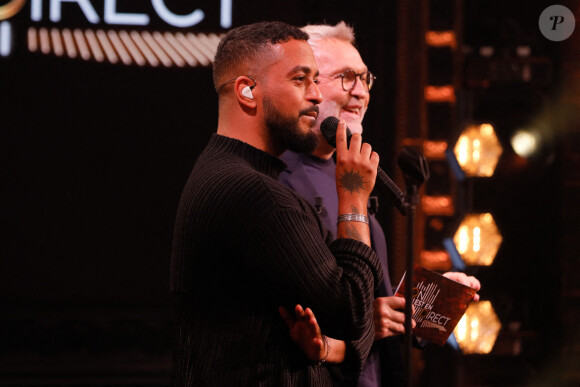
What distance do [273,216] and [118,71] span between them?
2.81 m

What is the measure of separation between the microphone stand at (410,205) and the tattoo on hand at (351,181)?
5.3 inches

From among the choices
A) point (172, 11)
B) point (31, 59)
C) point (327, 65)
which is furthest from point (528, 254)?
point (31, 59)

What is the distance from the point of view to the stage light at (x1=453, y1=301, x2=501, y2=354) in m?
3.15

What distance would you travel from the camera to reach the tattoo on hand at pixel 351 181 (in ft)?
4.73

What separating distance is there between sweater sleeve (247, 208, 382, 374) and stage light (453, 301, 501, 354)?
1947 millimetres

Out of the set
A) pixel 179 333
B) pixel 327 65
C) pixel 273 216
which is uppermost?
pixel 327 65

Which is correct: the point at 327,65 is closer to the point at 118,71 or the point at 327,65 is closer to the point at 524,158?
the point at 524,158

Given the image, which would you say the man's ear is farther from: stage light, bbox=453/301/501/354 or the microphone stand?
stage light, bbox=453/301/501/354

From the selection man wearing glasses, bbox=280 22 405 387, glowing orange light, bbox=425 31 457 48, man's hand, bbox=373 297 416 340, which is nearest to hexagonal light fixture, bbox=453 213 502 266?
glowing orange light, bbox=425 31 457 48

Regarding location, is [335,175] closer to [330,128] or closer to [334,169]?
[330,128]

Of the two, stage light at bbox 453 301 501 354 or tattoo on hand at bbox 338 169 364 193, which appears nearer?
tattoo on hand at bbox 338 169 364 193

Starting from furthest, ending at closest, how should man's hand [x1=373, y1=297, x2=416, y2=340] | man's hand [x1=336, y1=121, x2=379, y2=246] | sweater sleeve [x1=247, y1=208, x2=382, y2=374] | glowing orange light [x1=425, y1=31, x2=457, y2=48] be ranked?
glowing orange light [x1=425, y1=31, x2=457, y2=48]
man's hand [x1=373, y1=297, x2=416, y2=340]
man's hand [x1=336, y1=121, x2=379, y2=246]
sweater sleeve [x1=247, y1=208, x2=382, y2=374]

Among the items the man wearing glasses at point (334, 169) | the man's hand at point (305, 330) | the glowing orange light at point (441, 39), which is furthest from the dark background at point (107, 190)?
the man's hand at point (305, 330)

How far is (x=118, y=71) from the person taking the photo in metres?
3.83
